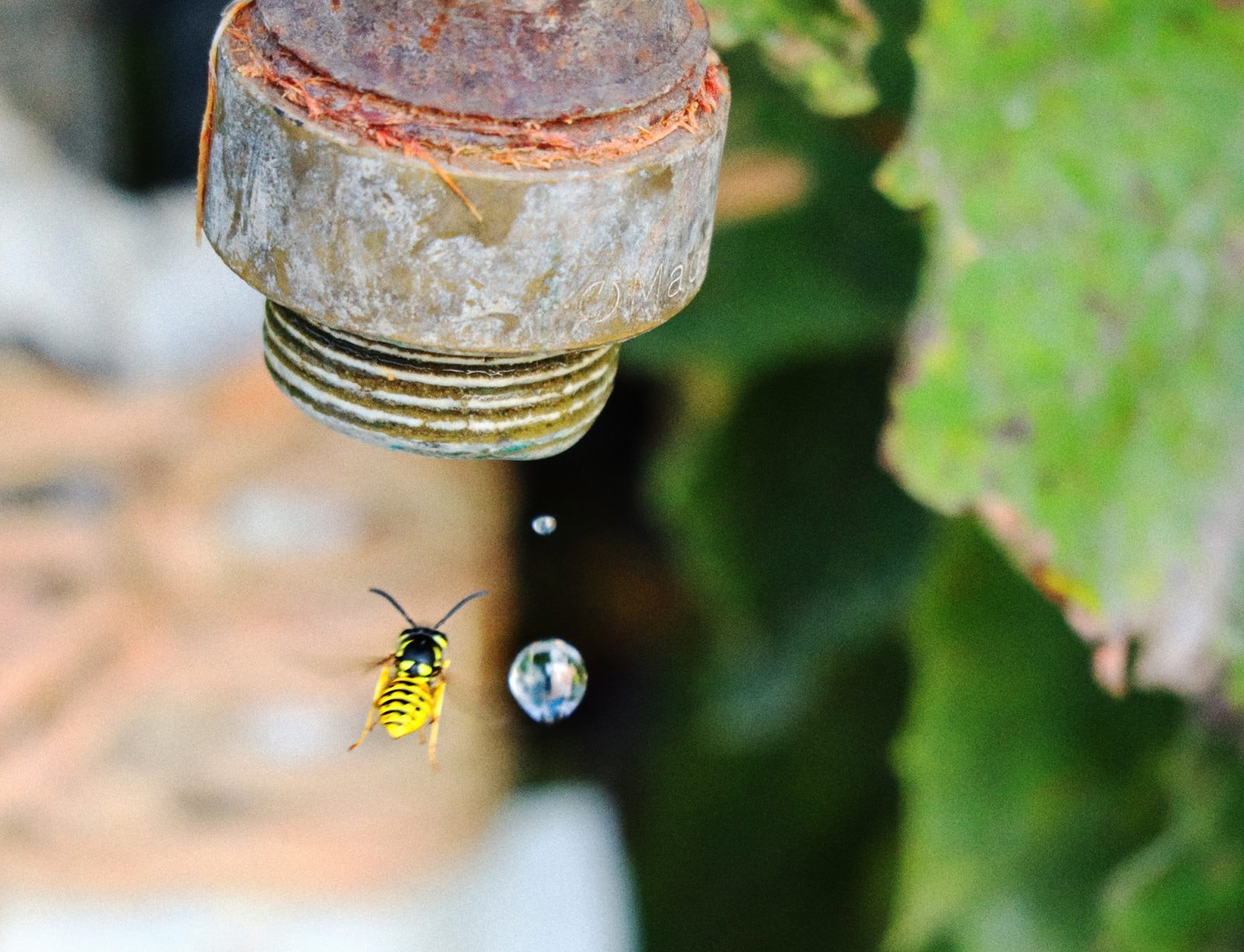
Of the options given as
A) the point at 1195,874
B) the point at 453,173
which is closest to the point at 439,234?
the point at 453,173

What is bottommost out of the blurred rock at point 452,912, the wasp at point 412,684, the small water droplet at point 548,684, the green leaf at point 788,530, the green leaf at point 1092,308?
the blurred rock at point 452,912

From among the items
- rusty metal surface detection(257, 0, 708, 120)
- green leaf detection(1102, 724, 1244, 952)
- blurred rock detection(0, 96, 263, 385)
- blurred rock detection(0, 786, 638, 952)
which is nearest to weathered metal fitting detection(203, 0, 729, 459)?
rusty metal surface detection(257, 0, 708, 120)

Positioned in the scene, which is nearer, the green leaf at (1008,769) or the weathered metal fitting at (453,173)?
the weathered metal fitting at (453,173)

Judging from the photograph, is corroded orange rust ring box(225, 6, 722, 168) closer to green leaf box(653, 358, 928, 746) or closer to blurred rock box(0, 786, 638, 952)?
green leaf box(653, 358, 928, 746)

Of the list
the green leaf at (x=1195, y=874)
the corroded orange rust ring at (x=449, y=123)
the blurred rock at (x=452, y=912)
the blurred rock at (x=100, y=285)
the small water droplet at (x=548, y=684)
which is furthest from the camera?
the blurred rock at (x=452, y=912)

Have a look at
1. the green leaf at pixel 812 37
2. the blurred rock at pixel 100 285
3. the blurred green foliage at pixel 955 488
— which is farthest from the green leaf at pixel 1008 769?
the blurred rock at pixel 100 285

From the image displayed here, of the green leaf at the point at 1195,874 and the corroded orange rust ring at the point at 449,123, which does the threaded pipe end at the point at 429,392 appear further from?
the green leaf at the point at 1195,874
